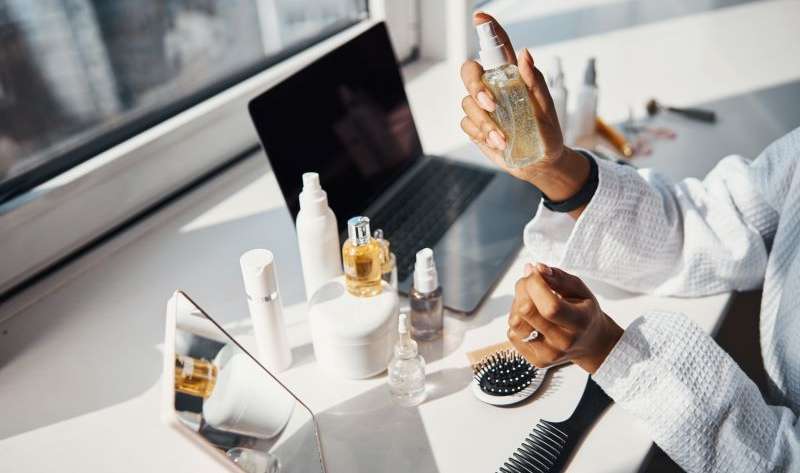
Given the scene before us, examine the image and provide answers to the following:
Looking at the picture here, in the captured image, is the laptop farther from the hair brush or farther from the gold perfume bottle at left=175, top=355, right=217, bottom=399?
the gold perfume bottle at left=175, top=355, right=217, bottom=399

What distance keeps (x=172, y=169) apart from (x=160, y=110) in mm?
103

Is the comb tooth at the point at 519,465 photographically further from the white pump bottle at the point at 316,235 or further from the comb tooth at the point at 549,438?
the white pump bottle at the point at 316,235

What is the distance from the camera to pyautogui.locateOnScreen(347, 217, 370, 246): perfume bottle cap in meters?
0.68

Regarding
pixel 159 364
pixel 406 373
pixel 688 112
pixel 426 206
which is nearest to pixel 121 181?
pixel 159 364

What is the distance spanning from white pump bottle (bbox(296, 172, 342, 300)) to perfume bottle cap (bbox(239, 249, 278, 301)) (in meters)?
0.06

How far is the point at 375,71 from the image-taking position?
1038 mm

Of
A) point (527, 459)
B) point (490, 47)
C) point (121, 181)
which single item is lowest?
point (527, 459)

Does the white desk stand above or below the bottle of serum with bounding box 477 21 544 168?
below

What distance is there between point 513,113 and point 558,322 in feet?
0.86

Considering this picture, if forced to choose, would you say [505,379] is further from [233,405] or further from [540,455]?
[233,405]

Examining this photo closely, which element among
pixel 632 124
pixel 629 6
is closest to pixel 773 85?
pixel 632 124

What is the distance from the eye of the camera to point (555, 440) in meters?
0.64

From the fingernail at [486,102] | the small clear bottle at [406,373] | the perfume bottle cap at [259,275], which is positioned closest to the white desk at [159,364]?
the small clear bottle at [406,373]

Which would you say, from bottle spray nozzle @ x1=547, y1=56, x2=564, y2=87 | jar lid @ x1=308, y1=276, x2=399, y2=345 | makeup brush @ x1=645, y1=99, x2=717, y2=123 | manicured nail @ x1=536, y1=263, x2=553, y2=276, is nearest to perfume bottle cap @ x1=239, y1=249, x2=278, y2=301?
jar lid @ x1=308, y1=276, x2=399, y2=345
